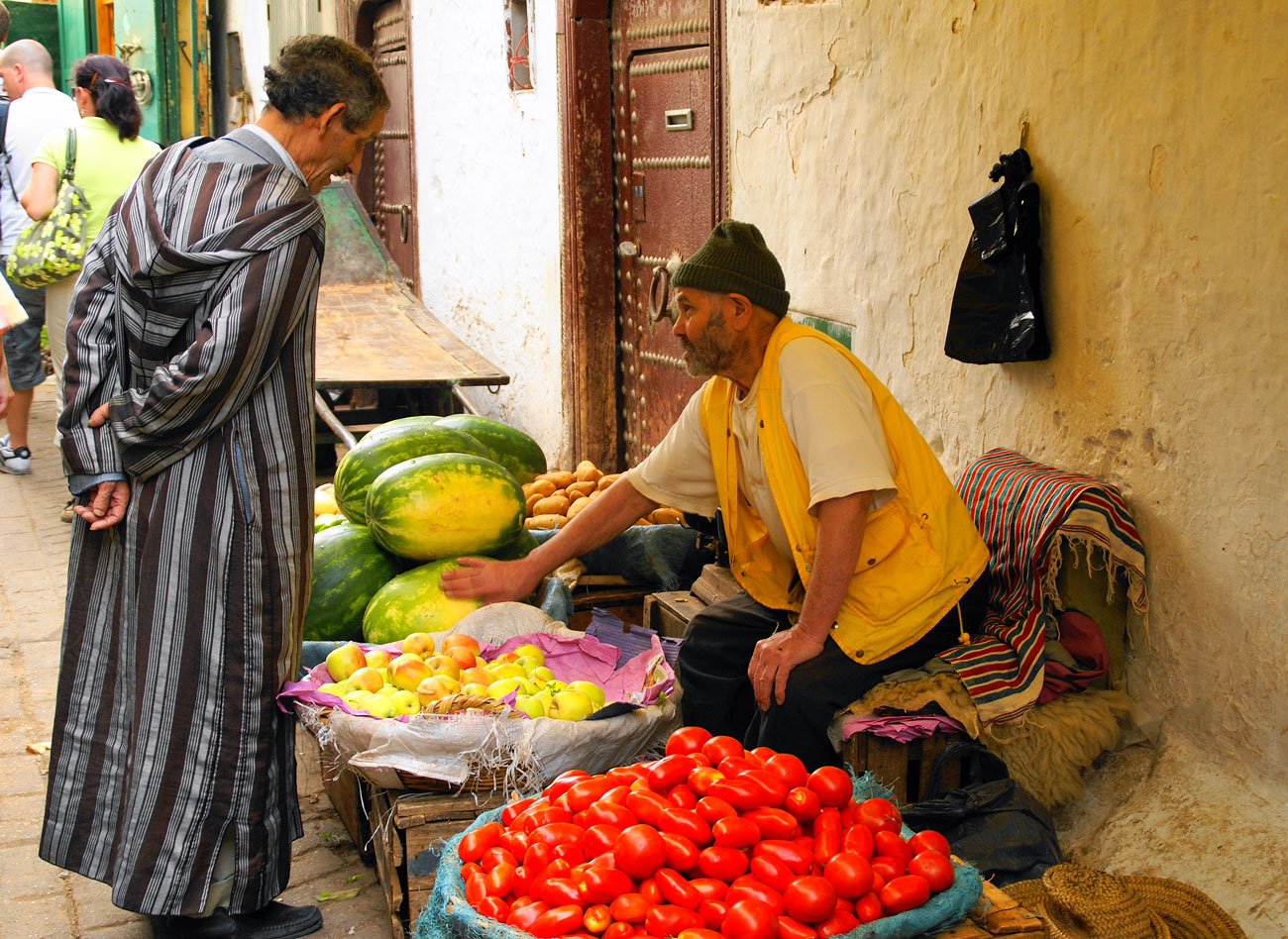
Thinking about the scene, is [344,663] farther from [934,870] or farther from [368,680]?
[934,870]

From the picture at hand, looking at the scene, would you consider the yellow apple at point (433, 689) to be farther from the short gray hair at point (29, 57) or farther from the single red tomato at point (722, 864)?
the short gray hair at point (29, 57)

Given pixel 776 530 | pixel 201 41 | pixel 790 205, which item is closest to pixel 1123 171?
pixel 776 530

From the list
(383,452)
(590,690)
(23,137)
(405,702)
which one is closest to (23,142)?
(23,137)

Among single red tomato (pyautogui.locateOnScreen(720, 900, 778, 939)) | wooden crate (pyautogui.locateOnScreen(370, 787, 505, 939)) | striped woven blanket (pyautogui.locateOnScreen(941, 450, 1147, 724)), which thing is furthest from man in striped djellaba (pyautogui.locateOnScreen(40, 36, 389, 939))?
striped woven blanket (pyautogui.locateOnScreen(941, 450, 1147, 724))

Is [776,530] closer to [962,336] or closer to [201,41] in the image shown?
[962,336]

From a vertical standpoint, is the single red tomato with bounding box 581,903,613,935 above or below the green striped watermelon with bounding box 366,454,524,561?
below

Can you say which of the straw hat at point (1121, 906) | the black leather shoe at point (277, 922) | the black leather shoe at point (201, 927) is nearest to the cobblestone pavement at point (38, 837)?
the black leather shoe at point (277, 922)

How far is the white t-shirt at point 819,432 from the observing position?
2812 millimetres

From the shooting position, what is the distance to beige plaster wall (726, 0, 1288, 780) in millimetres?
2703

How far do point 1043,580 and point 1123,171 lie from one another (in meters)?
1.01

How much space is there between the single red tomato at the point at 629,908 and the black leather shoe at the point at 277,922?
126 cm

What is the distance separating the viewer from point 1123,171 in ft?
10.1

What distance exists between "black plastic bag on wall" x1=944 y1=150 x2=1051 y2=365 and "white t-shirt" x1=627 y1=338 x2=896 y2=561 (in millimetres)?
649

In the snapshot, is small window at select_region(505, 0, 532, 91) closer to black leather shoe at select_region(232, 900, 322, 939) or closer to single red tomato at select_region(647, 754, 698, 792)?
black leather shoe at select_region(232, 900, 322, 939)
